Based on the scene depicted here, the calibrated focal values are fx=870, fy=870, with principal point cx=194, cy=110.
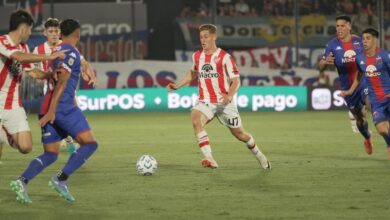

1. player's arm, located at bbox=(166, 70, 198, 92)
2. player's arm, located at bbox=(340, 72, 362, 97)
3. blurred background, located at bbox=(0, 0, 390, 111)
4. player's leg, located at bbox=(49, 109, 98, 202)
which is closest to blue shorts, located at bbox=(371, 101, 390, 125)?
player's arm, located at bbox=(340, 72, 362, 97)

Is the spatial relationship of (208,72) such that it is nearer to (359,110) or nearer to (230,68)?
(230,68)

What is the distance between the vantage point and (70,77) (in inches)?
358

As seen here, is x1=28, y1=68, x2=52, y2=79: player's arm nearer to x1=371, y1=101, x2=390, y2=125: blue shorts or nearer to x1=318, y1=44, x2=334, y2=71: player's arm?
x1=371, y1=101, x2=390, y2=125: blue shorts

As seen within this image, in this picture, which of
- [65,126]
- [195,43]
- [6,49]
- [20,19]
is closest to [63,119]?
[65,126]

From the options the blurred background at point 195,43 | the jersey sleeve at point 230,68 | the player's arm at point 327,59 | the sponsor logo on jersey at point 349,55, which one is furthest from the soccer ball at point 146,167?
the blurred background at point 195,43

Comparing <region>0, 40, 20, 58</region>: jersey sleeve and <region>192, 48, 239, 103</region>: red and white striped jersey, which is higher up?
<region>0, 40, 20, 58</region>: jersey sleeve

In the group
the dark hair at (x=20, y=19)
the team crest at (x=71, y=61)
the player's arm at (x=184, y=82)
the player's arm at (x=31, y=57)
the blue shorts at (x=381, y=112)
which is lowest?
the blue shorts at (x=381, y=112)

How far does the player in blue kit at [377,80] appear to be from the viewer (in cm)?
1295

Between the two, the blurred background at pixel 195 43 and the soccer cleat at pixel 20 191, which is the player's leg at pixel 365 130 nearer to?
the soccer cleat at pixel 20 191

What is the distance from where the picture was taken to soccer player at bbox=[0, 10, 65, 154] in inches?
374

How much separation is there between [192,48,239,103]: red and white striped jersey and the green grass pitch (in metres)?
1.06

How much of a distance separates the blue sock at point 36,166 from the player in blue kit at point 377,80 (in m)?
5.65

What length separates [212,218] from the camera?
8.07 metres

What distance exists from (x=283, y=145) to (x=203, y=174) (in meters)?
4.62
